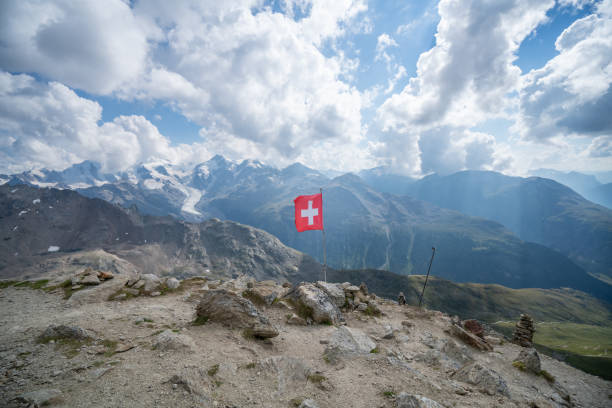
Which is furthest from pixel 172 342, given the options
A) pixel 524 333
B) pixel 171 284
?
pixel 524 333

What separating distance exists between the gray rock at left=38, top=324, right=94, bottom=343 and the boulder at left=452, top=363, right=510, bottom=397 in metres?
17.9

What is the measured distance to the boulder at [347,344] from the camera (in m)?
12.8

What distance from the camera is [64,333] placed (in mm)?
10797

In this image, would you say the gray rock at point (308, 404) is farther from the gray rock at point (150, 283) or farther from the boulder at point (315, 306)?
the gray rock at point (150, 283)

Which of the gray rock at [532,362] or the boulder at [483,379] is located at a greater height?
the boulder at [483,379]

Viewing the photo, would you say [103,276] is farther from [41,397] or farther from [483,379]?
[483,379]

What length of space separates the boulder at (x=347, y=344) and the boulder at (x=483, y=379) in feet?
14.9

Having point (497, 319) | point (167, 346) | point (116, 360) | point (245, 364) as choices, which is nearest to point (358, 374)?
point (245, 364)

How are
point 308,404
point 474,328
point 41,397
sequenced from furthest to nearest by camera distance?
point 474,328
point 308,404
point 41,397

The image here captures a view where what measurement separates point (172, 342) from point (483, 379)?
14395 mm

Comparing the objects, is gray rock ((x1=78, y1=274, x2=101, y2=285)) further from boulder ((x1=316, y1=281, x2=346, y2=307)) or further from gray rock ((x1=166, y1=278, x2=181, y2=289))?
boulder ((x1=316, y1=281, x2=346, y2=307))

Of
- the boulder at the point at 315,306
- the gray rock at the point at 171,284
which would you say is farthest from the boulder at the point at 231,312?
the gray rock at the point at 171,284

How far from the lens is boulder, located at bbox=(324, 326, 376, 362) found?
12.8 meters

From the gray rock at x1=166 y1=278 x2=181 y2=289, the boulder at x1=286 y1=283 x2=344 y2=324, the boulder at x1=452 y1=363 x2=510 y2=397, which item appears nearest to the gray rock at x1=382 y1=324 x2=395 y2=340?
the boulder at x1=286 y1=283 x2=344 y2=324
